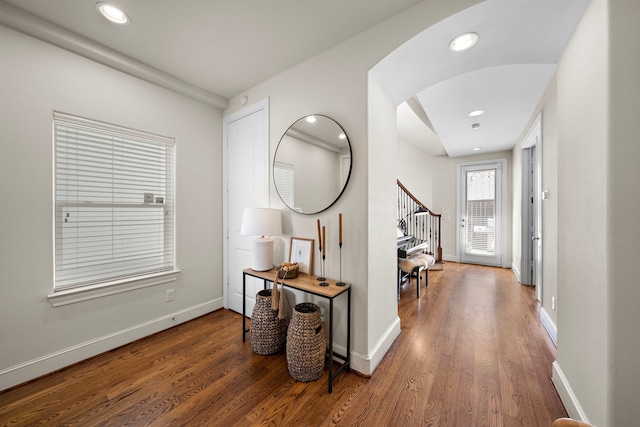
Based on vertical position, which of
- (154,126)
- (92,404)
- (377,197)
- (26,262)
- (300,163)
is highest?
(154,126)

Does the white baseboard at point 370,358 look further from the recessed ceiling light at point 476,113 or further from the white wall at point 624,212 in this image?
the recessed ceiling light at point 476,113

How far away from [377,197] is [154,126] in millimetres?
2340

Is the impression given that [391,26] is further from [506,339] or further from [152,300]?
[152,300]

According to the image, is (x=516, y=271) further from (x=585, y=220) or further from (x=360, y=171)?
(x=360, y=171)

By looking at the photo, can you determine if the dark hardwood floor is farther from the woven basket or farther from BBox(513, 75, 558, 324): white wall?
BBox(513, 75, 558, 324): white wall

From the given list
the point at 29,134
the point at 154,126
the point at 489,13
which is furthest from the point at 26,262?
the point at 489,13

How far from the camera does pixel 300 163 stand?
2.25 meters

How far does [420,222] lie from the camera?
5.43 m

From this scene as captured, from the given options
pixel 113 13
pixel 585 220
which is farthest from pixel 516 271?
pixel 113 13

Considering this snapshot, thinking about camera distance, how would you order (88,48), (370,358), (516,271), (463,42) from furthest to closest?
(516,271), (88,48), (370,358), (463,42)

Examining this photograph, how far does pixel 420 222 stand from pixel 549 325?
10.3ft

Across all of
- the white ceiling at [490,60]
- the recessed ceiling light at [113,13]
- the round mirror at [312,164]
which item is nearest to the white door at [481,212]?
the white ceiling at [490,60]

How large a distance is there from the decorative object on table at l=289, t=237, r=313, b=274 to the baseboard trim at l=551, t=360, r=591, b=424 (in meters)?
1.83

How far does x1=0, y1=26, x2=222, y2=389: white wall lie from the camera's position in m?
1.74
